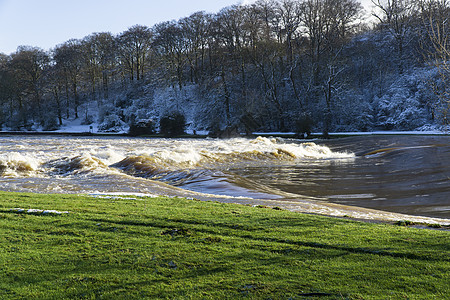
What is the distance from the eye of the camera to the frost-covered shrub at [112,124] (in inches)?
2035

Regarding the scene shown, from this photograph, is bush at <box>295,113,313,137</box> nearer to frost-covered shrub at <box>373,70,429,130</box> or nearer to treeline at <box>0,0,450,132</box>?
treeline at <box>0,0,450,132</box>

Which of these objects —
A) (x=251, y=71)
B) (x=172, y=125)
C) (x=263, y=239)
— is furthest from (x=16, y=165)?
(x=251, y=71)

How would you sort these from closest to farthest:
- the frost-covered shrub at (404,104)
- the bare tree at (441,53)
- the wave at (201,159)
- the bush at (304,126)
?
the bare tree at (441,53) < the wave at (201,159) < the frost-covered shrub at (404,104) < the bush at (304,126)

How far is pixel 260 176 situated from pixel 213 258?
468 inches

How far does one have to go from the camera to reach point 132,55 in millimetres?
66375

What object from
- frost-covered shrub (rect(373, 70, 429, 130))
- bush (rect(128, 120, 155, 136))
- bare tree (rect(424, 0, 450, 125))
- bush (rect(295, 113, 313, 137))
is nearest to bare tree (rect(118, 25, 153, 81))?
bush (rect(128, 120, 155, 136))

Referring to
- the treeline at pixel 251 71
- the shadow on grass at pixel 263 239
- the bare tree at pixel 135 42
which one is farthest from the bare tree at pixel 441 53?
the bare tree at pixel 135 42

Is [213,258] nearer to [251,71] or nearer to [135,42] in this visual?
[251,71]

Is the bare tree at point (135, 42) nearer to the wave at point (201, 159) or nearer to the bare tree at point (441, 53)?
the wave at point (201, 159)

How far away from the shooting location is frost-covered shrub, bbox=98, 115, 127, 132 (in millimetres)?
51688

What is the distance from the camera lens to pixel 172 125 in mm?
45125

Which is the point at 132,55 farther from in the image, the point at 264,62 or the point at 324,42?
the point at 324,42

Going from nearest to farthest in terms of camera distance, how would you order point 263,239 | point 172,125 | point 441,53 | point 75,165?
point 263,239 < point 441,53 < point 75,165 < point 172,125

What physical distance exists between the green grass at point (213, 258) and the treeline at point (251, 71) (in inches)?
1363
